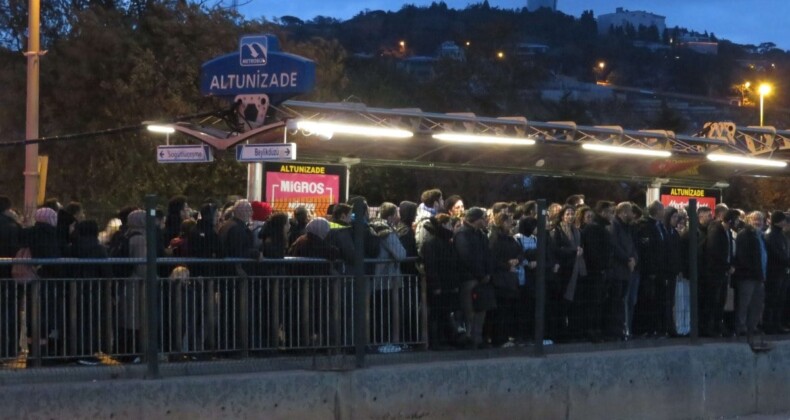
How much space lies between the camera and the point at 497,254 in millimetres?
12148

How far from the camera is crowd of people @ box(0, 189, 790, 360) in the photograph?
10539 mm

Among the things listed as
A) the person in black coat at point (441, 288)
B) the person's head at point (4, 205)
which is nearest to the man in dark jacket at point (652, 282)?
the person in black coat at point (441, 288)

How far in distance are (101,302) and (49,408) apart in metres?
1.08

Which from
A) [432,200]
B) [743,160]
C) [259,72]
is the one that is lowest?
[432,200]

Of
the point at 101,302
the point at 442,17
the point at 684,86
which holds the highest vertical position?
the point at 442,17

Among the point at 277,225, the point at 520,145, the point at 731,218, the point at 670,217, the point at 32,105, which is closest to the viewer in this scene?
the point at 277,225

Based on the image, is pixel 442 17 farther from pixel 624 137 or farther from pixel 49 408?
pixel 49 408

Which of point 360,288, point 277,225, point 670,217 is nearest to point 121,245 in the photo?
point 277,225

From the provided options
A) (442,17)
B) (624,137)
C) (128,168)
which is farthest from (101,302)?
(442,17)

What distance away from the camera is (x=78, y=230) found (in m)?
10.4

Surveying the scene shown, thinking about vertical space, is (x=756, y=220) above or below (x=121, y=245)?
above

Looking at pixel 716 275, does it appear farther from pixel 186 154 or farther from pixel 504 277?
pixel 186 154

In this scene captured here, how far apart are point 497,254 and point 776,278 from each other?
13.7 ft

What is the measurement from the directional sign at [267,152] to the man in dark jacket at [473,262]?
295 cm
